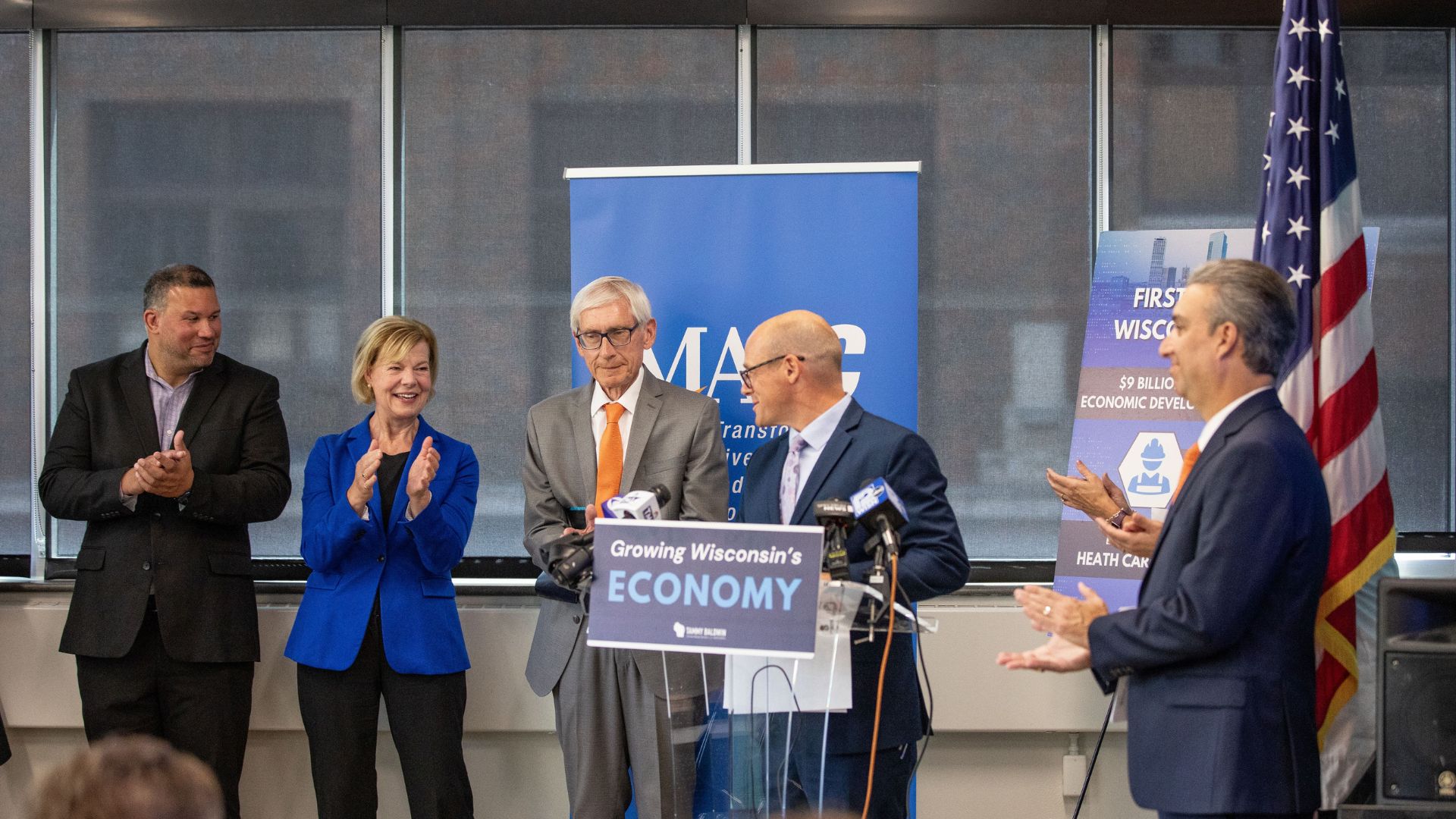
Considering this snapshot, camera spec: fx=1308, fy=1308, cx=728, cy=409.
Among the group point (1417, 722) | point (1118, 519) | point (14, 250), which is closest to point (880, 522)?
point (1118, 519)

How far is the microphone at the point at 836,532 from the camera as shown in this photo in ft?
7.54

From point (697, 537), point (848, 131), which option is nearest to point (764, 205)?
point (848, 131)

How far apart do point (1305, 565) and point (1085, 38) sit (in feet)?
10.2

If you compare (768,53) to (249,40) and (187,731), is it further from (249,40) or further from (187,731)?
(187,731)

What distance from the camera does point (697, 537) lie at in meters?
2.25

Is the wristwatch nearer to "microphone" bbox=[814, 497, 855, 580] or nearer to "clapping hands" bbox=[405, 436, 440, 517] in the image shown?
"microphone" bbox=[814, 497, 855, 580]

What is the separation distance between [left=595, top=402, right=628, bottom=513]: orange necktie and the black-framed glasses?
0.64 ft

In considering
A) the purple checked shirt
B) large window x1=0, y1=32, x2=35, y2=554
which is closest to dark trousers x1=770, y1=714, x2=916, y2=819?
the purple checked shirt

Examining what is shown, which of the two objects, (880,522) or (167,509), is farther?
(167,509)

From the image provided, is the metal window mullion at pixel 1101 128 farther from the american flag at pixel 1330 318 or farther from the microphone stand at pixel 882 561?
the microphone stand at pixel 882 561

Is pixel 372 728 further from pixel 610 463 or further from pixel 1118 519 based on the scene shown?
pixel 1118 519

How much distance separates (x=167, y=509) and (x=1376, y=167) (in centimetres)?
427

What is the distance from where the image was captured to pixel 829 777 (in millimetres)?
2453

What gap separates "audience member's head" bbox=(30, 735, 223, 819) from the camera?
107cm
